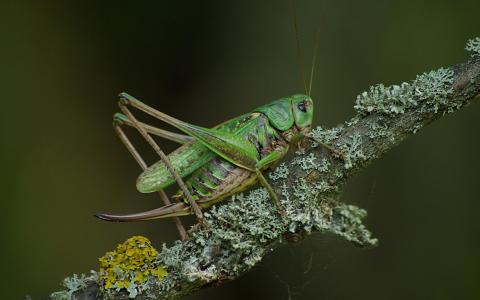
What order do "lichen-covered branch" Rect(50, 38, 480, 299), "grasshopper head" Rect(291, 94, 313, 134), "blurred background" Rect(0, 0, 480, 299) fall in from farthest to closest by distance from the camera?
"blurred background" Rect(0, 0, 480, 299), "grasshopper head" Rect(291, 94, 313, 134), "lichen-covered branch" Rect(50, 38, 480, 299)

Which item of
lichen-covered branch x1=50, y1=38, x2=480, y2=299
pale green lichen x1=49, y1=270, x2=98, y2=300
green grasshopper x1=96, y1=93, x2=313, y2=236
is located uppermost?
green grasshopper x1=96, y1=93, x2=313, y2=236

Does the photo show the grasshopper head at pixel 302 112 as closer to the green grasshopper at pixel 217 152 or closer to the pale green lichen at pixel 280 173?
the green grasshopper at pixel 217 152

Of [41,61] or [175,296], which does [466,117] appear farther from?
[41,61]

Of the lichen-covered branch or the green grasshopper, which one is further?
the green grasshopper

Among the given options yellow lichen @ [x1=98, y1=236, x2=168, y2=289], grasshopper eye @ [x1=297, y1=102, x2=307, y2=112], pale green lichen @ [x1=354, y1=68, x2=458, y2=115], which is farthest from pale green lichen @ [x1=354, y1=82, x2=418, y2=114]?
yellow lichen @ [x1=98, y1=236, x2=168, y2=289]

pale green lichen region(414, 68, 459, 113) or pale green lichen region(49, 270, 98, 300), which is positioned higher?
pale green lichen region(49, 270, 98, 300)

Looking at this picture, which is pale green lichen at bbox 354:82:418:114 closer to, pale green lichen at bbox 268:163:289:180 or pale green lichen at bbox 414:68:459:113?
pale green lichen at bbox 414:68:459:113
